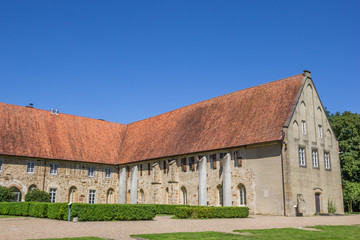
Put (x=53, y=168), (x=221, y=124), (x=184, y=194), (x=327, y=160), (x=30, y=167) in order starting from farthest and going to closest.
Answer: (x=53, y=168), (x=30, y=167), (x=184, y=194), (x=221, y=124), (x=327, y=160)

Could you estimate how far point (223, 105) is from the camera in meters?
37.5

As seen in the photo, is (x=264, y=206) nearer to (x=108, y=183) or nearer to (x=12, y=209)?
(x=12, y=209)

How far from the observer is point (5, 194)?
32.5 m

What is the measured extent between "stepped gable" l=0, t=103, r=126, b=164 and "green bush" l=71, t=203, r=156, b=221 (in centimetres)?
1951

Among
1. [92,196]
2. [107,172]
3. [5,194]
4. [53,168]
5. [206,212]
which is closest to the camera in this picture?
[206,212]

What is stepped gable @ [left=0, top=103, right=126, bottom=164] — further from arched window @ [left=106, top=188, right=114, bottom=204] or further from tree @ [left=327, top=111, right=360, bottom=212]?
tree @ [left=327, top=111, right=360, bottom=212]

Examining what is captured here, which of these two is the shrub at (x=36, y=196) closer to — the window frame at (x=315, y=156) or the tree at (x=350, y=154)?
the window frame at (x=315, y=156)

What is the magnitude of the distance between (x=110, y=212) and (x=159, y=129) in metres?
22.5

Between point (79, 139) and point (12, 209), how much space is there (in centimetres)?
1850

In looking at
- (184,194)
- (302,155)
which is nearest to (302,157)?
(302,155)

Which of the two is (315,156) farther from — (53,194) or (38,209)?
(53,194)

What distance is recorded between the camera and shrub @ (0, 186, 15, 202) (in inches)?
1270

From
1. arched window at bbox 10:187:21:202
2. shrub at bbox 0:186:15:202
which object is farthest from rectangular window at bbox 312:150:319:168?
arched window at bbox 10:187:21:202

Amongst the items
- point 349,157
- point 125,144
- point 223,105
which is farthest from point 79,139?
point 349,157
